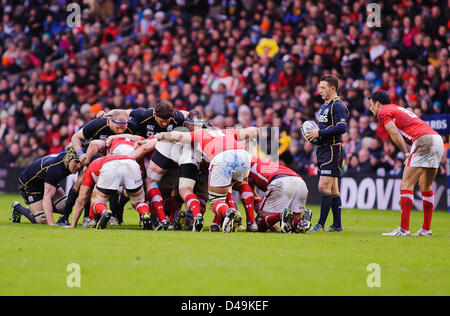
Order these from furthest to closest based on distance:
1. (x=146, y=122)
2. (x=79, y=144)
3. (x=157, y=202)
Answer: (x=146, y=122)
(x=79, y=144)
(x=157, y=202)

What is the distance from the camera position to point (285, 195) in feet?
29.4

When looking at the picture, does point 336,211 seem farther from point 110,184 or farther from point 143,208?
point 110,184

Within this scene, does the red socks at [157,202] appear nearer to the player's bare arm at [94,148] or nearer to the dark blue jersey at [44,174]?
the player's bare arm at [94,148]

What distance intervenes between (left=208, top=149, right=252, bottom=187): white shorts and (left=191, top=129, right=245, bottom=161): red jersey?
13 centimetres

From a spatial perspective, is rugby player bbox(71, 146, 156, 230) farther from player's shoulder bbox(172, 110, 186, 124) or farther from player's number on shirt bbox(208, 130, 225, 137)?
player's shoulder bbox(172, 110, 186, 124)

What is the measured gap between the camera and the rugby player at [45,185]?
1003 centimetres

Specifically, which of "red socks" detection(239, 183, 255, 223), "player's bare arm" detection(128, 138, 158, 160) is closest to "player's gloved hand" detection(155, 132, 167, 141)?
"player's bare arm" detection(128, 138, 158, 160)

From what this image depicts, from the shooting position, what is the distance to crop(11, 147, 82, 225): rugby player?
10.0 metres

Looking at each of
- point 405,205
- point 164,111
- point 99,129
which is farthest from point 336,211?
point 99,129

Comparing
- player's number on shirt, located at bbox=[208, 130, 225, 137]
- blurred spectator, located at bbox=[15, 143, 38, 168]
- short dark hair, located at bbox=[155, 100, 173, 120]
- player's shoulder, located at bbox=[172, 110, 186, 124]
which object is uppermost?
Result: short dark hair, located at bbox=[155, 100, 173, 120]

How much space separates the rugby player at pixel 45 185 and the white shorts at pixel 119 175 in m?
1.35

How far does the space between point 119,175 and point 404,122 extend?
3764 millimetres

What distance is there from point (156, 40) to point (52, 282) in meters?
18.3
